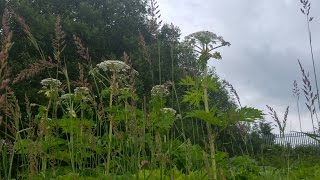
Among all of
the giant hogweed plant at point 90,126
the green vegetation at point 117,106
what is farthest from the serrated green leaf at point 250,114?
the giant hogweed plant at point 90,126

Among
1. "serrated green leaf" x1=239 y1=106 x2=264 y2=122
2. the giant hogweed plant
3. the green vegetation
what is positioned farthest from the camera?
"serrated green leaf" x1=239 y1=106 x2=264 y2=122

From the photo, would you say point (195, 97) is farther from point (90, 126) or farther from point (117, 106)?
point (90, 126)

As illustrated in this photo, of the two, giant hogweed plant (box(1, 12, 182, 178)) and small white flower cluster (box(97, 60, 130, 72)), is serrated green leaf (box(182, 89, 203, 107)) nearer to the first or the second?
giant hogweed plant (box(1, 12, 182, 178))

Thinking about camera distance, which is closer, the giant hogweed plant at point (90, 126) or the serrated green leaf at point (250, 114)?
the giant hogweed plant at point (90, 126)

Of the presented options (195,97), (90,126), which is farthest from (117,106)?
(195,97)

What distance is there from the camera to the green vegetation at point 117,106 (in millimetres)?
2576

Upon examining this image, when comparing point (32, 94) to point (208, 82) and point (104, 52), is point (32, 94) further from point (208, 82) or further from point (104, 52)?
point (208, 82)

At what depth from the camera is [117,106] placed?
372cm

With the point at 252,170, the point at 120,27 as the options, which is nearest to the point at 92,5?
the point at 120,27

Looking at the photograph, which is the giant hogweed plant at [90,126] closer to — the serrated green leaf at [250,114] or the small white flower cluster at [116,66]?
the small white flower cluster at [116,66]

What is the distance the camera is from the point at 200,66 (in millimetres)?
3703

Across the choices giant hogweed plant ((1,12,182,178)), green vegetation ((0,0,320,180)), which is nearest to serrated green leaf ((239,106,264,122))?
green vegetation ((0,0,320,180))

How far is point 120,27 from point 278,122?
23.9 meters

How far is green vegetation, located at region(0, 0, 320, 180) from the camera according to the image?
8.45 feet
